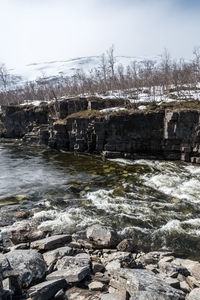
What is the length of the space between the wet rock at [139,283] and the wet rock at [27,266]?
1924 millimetres

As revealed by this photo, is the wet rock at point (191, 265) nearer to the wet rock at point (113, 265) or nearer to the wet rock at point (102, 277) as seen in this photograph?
the wet rock at point (113, 265)

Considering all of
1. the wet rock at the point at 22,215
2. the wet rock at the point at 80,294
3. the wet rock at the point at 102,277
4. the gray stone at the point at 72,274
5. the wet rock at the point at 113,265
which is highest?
the gray stone at the point at 72,274

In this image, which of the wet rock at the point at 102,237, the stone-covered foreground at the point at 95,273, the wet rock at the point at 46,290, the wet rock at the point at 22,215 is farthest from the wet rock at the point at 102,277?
the wet rock at the point at 22,215

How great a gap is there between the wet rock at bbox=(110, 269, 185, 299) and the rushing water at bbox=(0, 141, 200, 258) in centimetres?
267

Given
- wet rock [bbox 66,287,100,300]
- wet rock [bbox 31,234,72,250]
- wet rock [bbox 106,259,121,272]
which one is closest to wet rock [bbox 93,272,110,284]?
wet rock [bbox 106,259,121,272]

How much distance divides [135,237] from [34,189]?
8.76 meters

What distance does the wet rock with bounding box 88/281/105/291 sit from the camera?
5180 mm

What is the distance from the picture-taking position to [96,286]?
521 cm

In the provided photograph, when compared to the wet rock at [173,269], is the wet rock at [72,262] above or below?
above

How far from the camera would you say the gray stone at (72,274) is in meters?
5.34

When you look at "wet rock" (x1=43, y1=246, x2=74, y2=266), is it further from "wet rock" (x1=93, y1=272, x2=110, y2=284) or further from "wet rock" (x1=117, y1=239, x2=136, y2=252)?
"wet rock" (x1=117, y1=239, x2=136, y2=252)

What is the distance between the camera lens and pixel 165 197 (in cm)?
1284

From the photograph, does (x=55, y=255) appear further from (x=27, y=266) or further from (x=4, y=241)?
(x=4, y=241)

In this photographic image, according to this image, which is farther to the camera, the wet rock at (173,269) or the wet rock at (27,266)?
the wet rock at (173,269)
